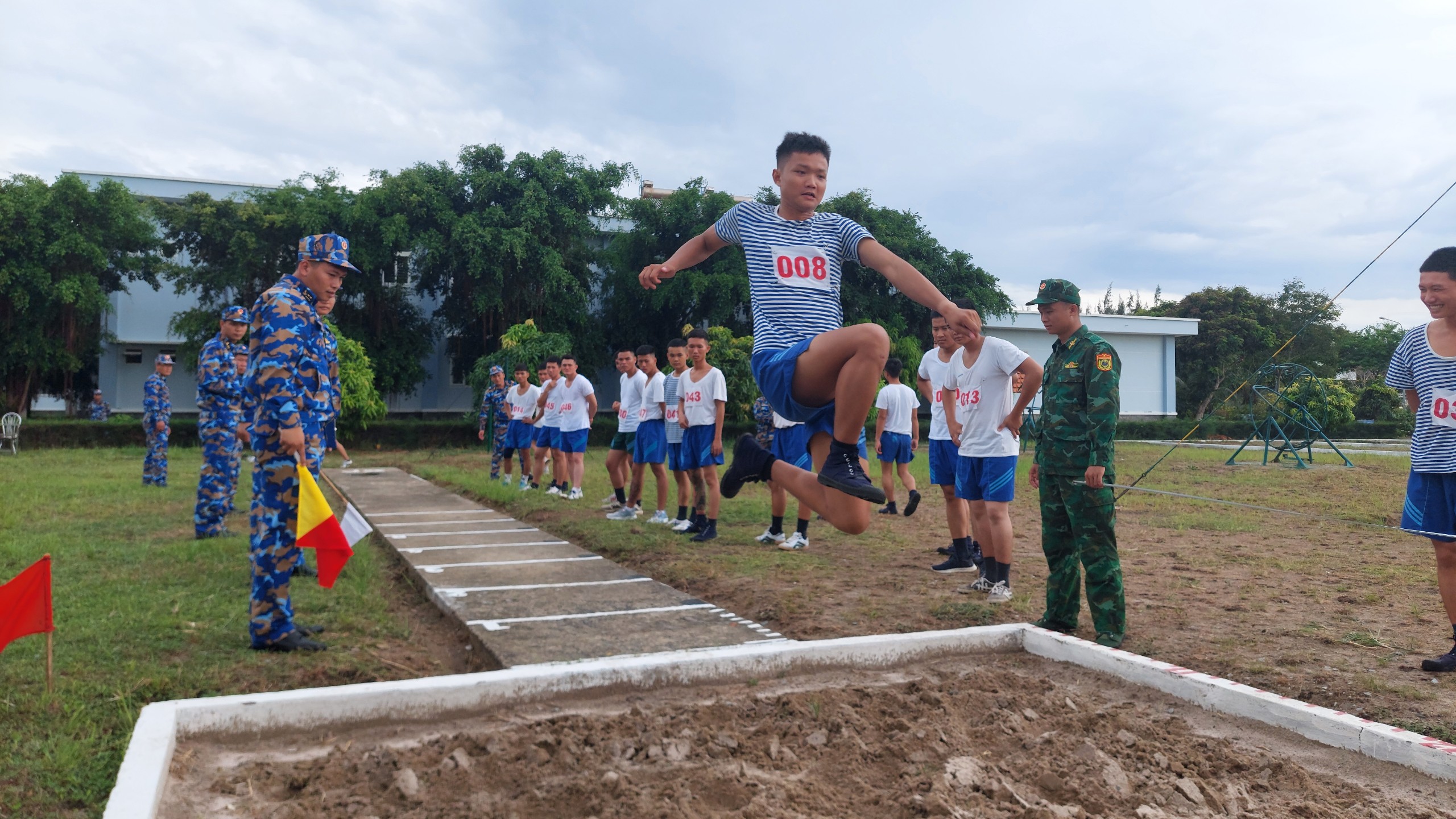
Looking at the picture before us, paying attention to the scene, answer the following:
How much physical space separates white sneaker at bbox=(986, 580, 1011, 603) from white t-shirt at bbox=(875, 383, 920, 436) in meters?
4.61

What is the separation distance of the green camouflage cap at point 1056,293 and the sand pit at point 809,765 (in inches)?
94.3

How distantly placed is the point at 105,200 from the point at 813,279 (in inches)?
1199

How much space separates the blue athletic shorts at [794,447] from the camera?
4.82 metres

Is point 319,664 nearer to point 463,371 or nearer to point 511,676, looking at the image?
point 511,676

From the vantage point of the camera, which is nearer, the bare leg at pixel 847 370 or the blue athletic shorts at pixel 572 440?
the bare leg at pixel 847 370

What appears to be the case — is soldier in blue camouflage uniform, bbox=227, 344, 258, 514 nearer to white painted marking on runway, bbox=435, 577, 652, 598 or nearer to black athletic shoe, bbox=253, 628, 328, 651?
white painted marking on runway, bbox=435, 577, 652, 598

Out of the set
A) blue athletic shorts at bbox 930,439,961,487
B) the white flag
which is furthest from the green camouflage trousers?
the white flag

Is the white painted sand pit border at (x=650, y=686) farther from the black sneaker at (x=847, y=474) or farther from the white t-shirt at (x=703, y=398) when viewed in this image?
the white t-shirt at (x=703, y=398)

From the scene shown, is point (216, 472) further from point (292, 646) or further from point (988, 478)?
point (988, 478)

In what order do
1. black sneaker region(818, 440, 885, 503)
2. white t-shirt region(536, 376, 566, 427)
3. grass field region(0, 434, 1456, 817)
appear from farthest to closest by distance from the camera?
white t-shirt region(536, 376, 566, 427) → black sneaker region(818, 440, 885, 503) → grass field region(0, 434, 1456, 817)

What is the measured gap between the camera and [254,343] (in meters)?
4.64

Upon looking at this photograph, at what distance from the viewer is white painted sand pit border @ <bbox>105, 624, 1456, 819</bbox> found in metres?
2.88

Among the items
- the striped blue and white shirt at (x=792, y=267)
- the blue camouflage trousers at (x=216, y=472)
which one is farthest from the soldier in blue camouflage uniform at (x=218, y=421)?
the striped blue and white shirt at (x=792, y=267)

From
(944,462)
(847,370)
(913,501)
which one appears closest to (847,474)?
(847,370)
